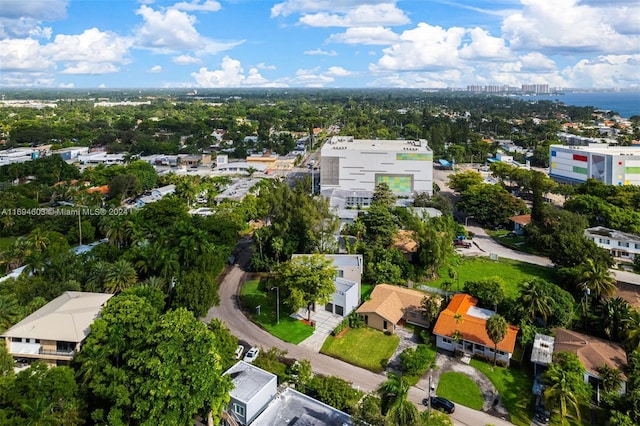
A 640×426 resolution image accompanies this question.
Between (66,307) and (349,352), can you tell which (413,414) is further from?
(66,307)

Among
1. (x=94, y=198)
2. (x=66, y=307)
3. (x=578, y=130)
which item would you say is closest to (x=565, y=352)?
(x=66, y=307)

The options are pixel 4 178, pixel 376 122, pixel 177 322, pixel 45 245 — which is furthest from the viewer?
pixel 376 122

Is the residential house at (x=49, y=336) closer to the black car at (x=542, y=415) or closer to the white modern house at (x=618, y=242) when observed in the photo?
the black car at (x=542, y=415)

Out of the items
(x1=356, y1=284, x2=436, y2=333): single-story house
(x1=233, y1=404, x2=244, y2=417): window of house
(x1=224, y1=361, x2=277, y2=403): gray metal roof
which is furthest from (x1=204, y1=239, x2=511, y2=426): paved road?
(x1=233, y1=404, x2=244, y2=417): window of house

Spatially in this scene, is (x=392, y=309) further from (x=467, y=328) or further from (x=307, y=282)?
(x=307, y=282)

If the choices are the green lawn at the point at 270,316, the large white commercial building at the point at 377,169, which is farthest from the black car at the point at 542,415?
the large white commercial building at the point at 377,169

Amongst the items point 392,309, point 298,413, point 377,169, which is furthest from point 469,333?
point 377,169

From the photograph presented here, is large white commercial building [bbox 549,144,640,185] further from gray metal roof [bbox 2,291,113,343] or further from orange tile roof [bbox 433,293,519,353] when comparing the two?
gray metal roof [bbox 2,291,113,343]
